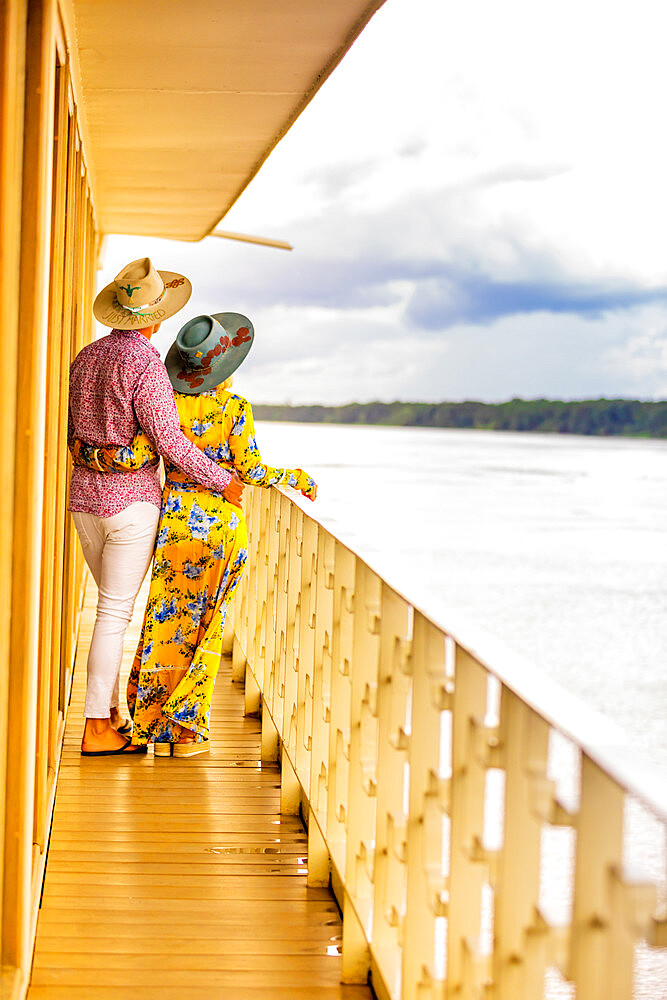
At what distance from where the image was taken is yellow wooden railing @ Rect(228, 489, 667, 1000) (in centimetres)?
117

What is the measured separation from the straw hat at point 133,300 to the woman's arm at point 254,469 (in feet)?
1.51

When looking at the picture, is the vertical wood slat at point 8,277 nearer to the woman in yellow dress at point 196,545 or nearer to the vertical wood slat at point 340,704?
the vertical wood slat at point 340,704

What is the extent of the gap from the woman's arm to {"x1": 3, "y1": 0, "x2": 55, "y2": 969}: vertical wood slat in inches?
62.4

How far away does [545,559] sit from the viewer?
38.4 meters

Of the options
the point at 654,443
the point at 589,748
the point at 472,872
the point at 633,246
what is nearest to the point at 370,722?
the point at 472,872

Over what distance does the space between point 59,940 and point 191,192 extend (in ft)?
14.4

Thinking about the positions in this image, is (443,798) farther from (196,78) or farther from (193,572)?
(196,78)

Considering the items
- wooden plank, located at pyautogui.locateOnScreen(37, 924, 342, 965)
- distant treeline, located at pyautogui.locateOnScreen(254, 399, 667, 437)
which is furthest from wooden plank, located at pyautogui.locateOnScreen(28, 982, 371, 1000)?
distant treeline, located at pyautogui.locateOnScreen(254, 399, 667, 437)

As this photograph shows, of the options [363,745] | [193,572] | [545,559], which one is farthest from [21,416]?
[545,559]

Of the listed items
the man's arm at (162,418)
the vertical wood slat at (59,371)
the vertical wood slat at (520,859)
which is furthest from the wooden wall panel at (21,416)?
the man's arm at (162,418)

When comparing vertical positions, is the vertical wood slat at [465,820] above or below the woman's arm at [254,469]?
below

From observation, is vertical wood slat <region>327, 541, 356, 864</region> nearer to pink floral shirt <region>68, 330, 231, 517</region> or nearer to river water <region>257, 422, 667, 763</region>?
river water <region>257, 422, 667, 763</region>

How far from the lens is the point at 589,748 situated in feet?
3.89

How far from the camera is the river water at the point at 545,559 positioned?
24.7 feet
